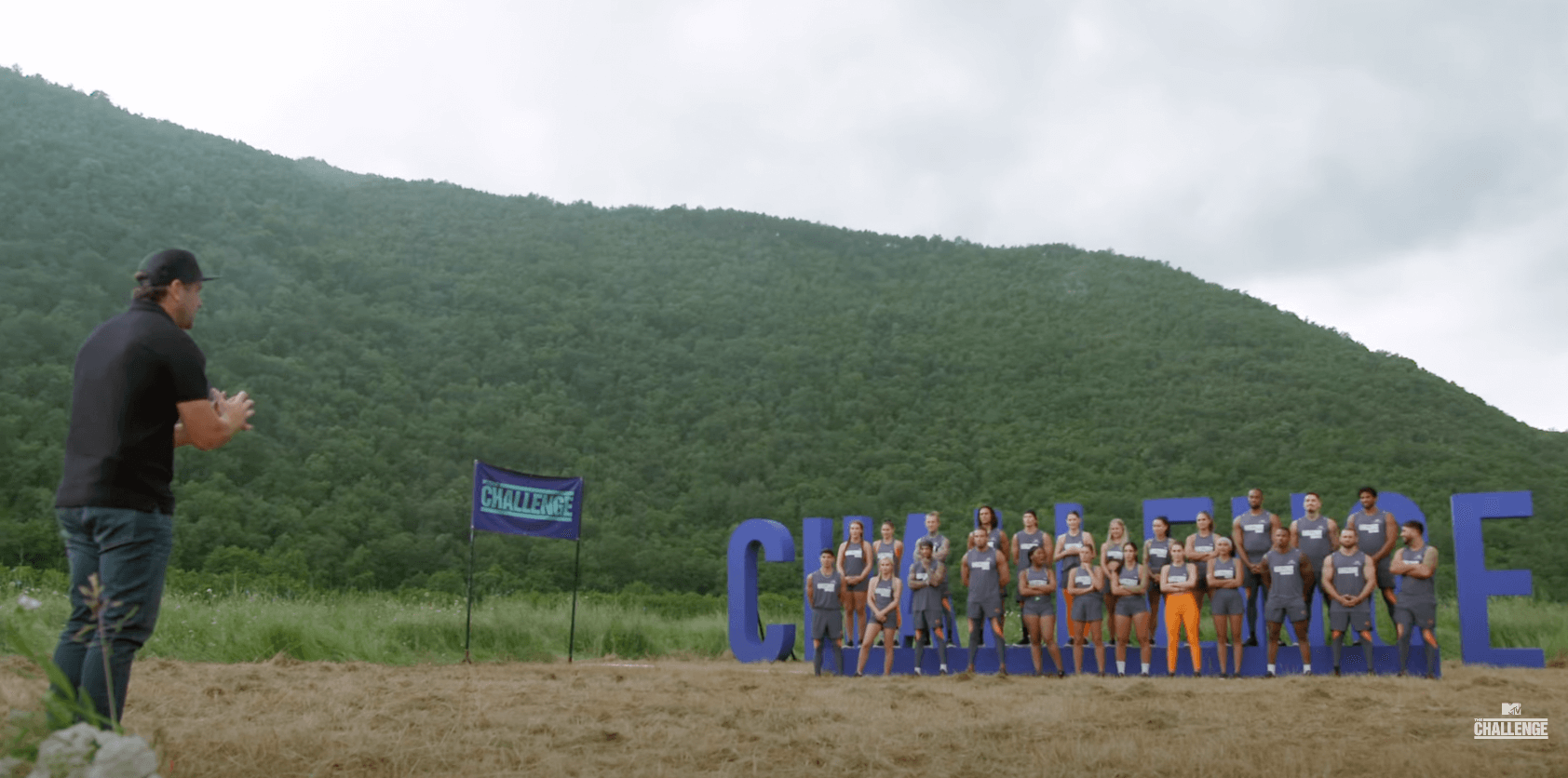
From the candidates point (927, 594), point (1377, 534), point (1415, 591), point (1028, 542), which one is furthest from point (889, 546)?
point (1415, 591)

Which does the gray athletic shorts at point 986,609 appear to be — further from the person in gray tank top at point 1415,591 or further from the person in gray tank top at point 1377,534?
the person in gray tank top at point 1415,591

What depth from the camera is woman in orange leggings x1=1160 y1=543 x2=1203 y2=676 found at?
10586 mm

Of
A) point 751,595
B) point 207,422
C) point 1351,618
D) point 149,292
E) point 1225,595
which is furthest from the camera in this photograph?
point 751,595

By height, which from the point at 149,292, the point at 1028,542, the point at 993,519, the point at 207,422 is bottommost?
the point at 1028,542

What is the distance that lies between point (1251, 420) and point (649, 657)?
22.7 m

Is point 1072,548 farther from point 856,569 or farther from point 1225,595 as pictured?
point 856,569

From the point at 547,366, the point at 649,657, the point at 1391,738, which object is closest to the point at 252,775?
the point at 1391,738

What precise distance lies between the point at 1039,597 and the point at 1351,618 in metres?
2.70

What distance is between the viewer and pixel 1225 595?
10430 millimetres

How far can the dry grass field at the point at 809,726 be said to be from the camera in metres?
4.55

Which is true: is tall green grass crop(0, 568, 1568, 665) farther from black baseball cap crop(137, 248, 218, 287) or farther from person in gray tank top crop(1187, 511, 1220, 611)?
black baseball cap crop(137, 248, 218, 287)

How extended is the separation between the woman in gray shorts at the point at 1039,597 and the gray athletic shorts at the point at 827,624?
178 cm

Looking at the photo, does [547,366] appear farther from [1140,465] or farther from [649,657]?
[649,657]

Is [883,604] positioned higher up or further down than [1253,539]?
further down
